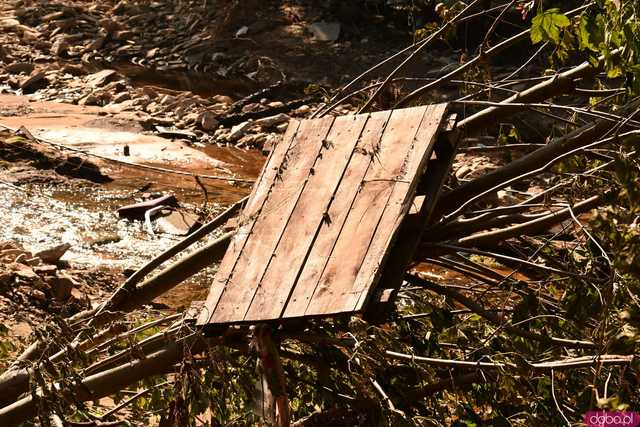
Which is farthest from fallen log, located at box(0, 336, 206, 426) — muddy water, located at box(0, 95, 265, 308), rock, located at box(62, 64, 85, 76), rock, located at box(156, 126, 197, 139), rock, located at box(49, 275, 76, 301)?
rock, located at box(62, 64, 85, 76)

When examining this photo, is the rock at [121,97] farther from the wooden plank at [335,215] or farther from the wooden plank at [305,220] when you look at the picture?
the wooden plank at [335,215]

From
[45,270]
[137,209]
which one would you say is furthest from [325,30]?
[45,270]

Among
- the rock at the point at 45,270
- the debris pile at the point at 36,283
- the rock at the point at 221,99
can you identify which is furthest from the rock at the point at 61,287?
the rock at the point at 221,99

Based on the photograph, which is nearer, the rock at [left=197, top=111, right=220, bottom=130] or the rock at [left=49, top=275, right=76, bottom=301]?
the rock at [left=49, top=275, right=76, bottom=301]

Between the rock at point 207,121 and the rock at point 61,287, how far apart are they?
270 inches

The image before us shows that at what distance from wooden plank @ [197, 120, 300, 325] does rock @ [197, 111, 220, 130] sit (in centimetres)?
997

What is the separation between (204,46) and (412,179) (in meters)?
16.1

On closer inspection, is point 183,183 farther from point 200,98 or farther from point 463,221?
point 463,221

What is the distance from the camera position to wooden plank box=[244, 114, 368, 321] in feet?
10.4

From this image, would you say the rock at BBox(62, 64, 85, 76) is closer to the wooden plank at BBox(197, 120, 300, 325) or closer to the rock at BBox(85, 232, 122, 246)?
the rock at BBox(85, 232, 122, 246)

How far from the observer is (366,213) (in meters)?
3.25

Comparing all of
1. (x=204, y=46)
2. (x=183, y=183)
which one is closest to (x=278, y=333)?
(x=183, y=183)

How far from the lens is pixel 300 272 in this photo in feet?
10.5

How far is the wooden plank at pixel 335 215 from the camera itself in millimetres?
3111
